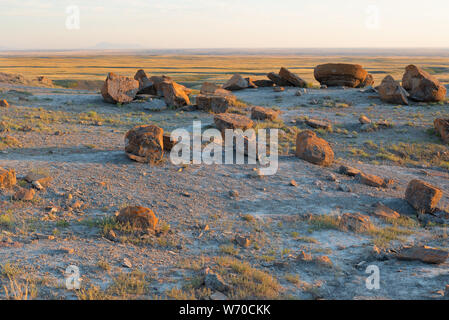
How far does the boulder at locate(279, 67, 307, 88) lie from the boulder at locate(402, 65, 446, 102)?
6714 mm

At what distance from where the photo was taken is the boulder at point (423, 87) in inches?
976

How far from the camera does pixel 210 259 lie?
7.40m

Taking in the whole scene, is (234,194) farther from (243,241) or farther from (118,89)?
(118,89)

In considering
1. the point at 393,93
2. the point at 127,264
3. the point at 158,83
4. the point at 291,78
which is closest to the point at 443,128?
the point at 393,93

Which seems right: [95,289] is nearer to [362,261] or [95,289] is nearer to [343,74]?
[362,261]

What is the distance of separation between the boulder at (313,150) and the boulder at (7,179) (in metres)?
8.61

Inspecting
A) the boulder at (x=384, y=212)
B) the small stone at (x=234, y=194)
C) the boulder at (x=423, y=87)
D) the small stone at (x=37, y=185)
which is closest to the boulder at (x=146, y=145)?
the small stone at (x=234, y=194)

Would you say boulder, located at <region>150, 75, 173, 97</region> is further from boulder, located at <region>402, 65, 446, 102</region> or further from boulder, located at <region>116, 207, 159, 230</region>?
boulder, located at <region>116, 207, 159, 230</region>

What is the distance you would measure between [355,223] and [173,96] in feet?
47.7

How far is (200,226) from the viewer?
889 centimetres

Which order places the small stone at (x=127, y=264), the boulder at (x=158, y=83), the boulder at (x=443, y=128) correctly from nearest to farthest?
1. the small stone at (x=127, y=264)
2. the boulder at (x=443, y=128)
3. the boulder at (x=158, y=83)

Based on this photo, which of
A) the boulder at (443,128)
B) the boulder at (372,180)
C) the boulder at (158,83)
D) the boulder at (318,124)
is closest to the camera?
the boulder at (372,180)

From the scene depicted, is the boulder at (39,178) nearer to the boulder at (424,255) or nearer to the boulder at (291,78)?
the boulder at (424,255)

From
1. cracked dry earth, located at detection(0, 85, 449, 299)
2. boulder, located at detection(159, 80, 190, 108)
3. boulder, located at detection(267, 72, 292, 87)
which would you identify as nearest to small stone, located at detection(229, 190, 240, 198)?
cracked dry earth, located at detection(0, 85, 449, 299)
